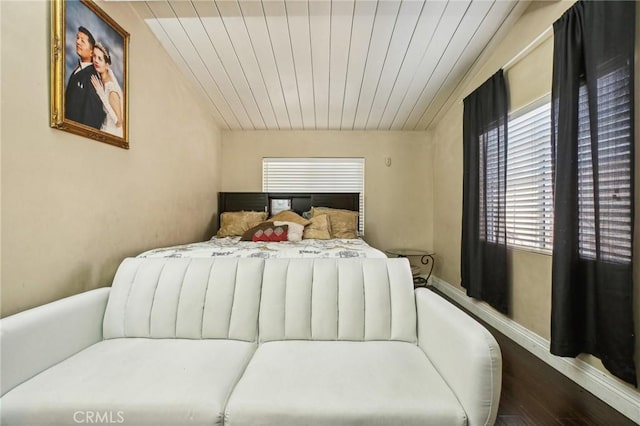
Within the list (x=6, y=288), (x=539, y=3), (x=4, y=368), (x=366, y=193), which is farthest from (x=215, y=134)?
(x=539, y=3)

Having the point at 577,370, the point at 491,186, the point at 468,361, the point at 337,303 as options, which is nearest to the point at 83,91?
the point at 337,303

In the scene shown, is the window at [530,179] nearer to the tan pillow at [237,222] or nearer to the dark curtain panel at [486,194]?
the dark curtain panel at [486,194]

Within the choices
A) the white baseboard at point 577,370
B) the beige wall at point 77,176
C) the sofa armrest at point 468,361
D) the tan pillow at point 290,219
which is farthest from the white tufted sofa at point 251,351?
the tan pillow at point 290,219

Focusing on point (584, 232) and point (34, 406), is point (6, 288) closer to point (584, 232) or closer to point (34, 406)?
point (34, 406)

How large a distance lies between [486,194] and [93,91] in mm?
3241

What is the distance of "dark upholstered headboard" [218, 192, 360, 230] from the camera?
3.91 metres

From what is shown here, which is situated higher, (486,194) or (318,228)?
(486,194)

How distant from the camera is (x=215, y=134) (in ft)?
12.7

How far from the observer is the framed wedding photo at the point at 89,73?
1542 millimetres

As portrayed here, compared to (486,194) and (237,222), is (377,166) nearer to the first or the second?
(486,194)

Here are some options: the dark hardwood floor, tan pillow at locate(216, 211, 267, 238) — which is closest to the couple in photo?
tan pillow at locate(216, 211, 267, 238)

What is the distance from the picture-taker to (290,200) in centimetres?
398

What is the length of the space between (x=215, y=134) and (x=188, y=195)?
3.96 feet

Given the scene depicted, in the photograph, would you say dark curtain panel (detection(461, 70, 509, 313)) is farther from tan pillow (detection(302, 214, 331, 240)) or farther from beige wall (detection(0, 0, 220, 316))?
beige wall (detection(0, 0, 220, 316))
